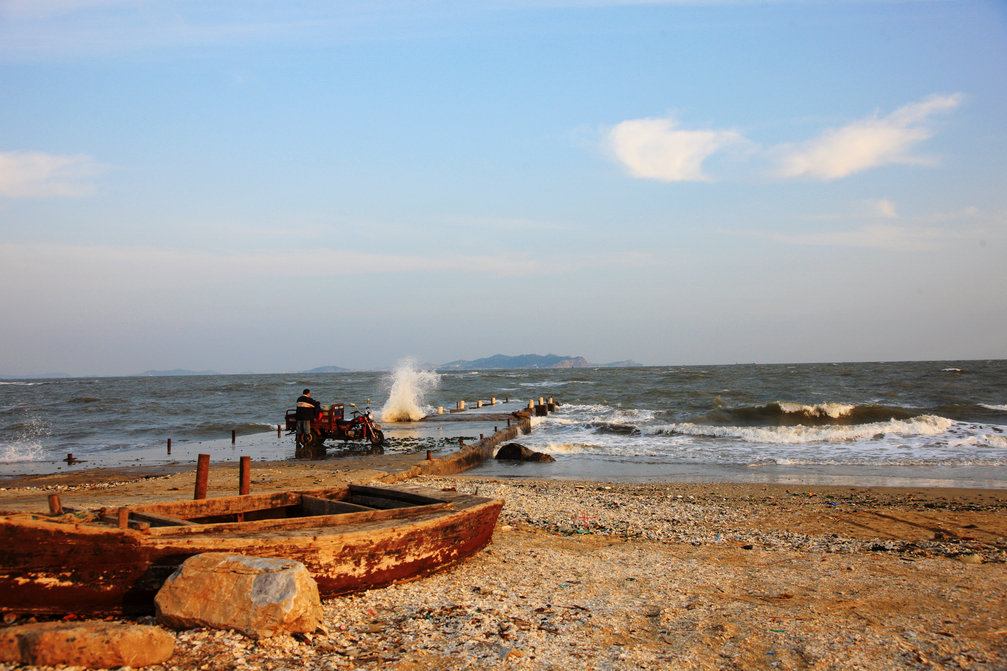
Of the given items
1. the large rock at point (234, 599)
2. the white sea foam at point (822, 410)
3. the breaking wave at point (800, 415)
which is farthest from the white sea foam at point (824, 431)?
the large rock at point (234, 599)

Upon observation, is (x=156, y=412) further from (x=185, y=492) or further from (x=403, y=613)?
(x=403, y=613)

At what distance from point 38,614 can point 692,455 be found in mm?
17696

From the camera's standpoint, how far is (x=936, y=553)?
8.24m

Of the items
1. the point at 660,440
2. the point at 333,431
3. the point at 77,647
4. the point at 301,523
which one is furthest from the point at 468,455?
the point at 77,647

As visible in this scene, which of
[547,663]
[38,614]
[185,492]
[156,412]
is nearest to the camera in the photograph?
[547,663]

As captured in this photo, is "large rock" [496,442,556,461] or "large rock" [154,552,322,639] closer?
"large rock" [154,552,322,639]

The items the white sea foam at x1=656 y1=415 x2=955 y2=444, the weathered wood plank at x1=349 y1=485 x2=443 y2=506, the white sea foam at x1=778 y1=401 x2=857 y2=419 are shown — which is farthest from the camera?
the white sea foam at x1=778 y1=401 x2=857 y2=419

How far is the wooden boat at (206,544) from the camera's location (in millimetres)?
5055

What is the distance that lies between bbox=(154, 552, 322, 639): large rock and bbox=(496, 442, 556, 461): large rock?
13940 mm

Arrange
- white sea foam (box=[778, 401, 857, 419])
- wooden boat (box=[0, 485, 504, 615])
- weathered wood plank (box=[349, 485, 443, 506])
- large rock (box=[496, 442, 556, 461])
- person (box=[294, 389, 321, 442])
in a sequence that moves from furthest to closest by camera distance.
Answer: white sea foam (box=[778, 401, 857, 419]), person (box=[294, 389, 321, 442]), large rock (box=[496, 442, 556, 461]), weathered wood plank (box=[349, 485, 443, 506]), wooden boat (box=[0, 485, 504, 615])

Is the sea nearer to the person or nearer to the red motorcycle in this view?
the red motorcycle

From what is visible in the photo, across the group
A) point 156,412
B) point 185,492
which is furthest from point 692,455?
point 156,412

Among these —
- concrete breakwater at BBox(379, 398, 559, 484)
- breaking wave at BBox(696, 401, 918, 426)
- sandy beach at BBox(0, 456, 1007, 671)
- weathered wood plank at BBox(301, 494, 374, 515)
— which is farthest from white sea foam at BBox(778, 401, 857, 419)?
weathered wood plank at BBox(301, 494, 374, 515)

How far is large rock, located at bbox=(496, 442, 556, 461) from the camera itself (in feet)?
62.0
